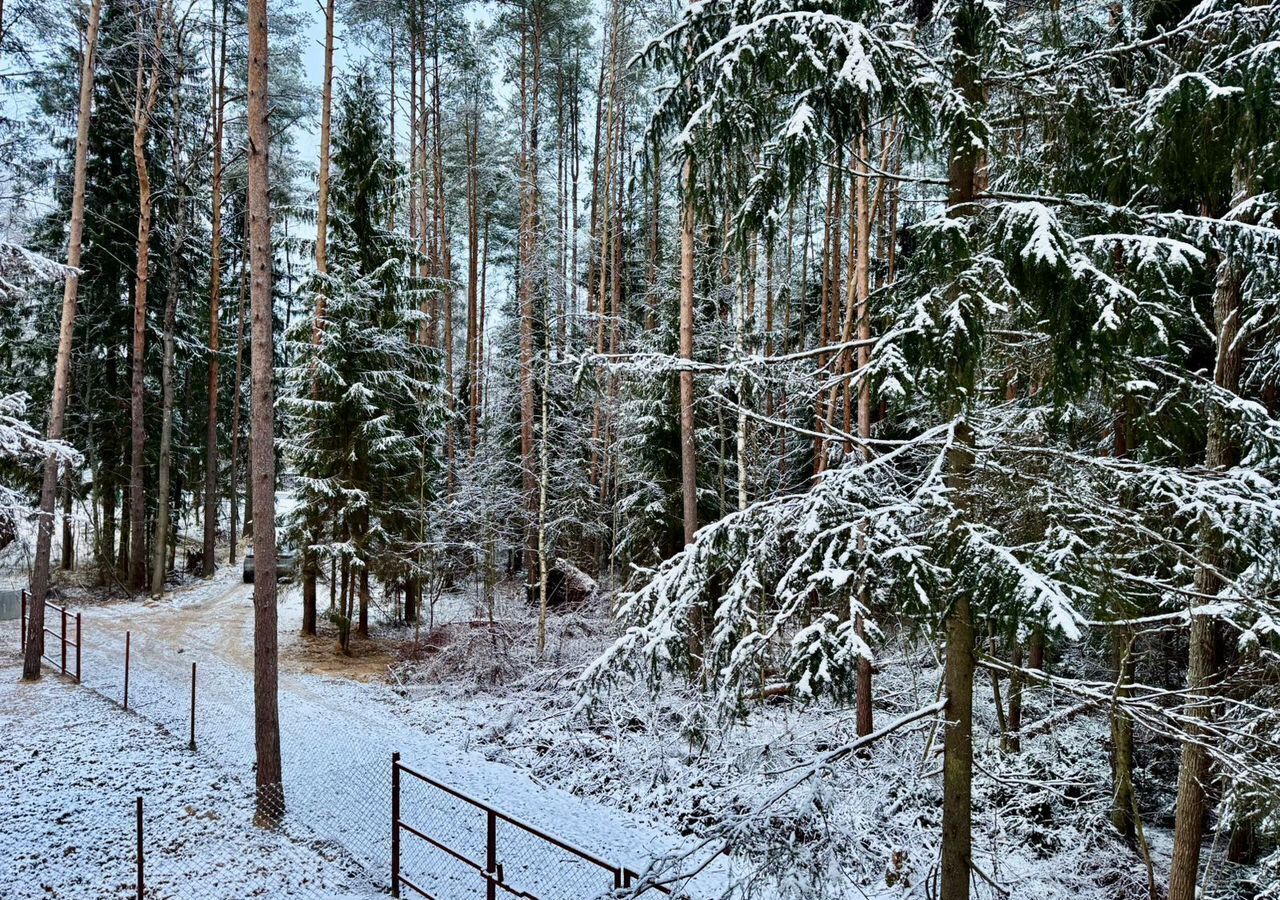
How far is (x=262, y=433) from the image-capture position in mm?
8008

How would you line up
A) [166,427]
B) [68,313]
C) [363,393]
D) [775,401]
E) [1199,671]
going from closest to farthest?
1. [1199,671]
2. [68,313]
3. [363,393]
4. [775,401]
5. [166,427]

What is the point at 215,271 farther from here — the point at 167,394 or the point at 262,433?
the point at 262,433

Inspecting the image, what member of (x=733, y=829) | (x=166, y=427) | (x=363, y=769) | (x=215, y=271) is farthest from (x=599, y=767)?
(x=215, y=271)

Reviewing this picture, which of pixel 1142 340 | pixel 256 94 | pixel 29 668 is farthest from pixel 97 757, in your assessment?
pixel 1142 340

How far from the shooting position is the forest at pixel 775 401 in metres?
3.35

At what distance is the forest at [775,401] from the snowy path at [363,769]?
0.66 meters

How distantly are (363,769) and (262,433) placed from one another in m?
4.59

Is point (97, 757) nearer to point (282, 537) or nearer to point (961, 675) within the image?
point (282, 537)

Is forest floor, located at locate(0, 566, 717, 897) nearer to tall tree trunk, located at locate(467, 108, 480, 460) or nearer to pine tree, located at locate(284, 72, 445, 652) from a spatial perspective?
pine tree, located at locate(284, 72, 445, 652)

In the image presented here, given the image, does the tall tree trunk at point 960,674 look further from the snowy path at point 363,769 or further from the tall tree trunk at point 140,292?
the tall tree trunk at point 140,292

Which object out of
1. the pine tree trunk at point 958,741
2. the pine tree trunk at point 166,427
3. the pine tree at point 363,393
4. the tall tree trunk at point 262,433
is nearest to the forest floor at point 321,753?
the tall tree trunk at point 262,433

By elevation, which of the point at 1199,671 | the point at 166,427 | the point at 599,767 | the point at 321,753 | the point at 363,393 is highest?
the point at 363,393

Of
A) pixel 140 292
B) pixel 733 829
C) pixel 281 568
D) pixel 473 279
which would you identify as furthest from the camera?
pixel 281 568

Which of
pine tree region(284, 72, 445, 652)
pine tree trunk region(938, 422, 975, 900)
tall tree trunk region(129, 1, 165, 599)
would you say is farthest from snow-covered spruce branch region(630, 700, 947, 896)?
tall tree trunk region(129, 1, 165, 599)
